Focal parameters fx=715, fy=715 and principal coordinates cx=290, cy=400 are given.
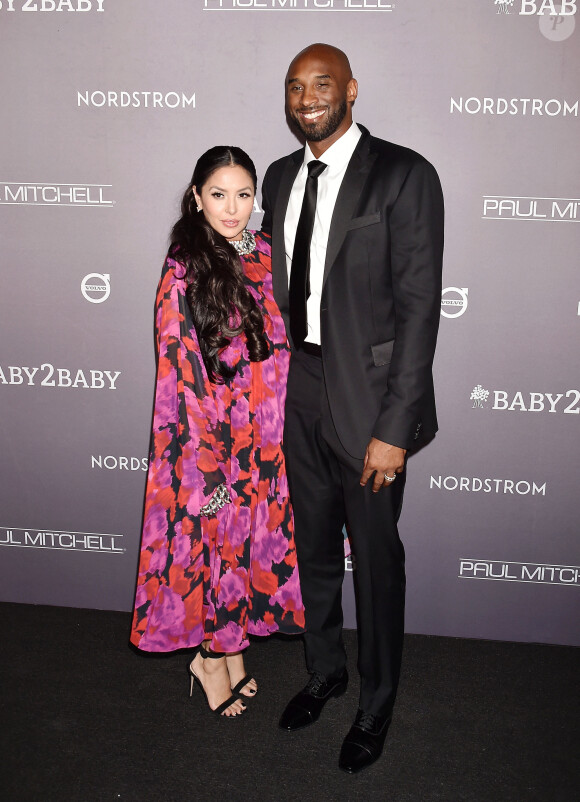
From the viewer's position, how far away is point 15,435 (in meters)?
2.93

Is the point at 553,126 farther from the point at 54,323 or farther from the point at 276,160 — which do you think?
the point at 54,323

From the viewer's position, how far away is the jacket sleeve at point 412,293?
195 cm

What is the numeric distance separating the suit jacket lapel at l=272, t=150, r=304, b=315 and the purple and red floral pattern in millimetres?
34

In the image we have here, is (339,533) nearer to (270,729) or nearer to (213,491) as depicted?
(213,491)

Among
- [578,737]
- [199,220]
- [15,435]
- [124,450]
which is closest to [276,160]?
[199,220]

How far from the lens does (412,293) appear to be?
1.96m

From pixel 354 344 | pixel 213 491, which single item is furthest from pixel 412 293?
pixel 213 491

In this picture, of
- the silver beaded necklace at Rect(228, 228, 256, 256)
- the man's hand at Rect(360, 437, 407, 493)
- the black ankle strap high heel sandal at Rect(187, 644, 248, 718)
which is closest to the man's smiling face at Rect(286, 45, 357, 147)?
the silver beaded necklace at Rect(228, 228, 256, 256)

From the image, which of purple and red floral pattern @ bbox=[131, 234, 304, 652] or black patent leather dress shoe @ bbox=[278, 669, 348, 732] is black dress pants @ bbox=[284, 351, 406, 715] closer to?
purple and red floral pattern @ bbox=[131, 234, 304, 652]

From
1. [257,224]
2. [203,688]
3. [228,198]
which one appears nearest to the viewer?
[228,198]

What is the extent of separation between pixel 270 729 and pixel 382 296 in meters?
1.41

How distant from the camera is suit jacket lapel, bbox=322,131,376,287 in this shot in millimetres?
2027

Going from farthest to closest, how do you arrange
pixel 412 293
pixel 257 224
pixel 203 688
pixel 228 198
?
pixel 257 224 < pixel 203 688 < pixel 228 198 < pixel 412 293

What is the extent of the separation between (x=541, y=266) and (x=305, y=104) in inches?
41.6
